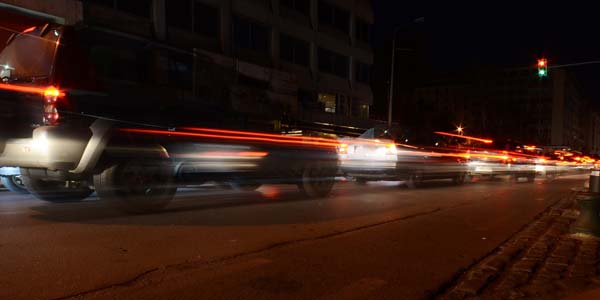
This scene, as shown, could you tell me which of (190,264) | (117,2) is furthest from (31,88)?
(117,2)

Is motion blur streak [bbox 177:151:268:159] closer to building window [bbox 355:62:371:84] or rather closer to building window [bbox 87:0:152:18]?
building window [bbox 87:0:152:18]

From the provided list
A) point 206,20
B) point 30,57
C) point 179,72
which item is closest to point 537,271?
point 30,57

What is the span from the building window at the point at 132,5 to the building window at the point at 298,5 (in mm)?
10926

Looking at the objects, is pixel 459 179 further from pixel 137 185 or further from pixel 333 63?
pixel 333 63

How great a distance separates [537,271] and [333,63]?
105ft

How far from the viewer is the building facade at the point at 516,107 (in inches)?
2498

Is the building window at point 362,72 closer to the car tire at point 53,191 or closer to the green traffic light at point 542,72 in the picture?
the green traffic light at point 542,72

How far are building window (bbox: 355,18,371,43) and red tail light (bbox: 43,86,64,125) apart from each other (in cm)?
3470

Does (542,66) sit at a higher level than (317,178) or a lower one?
higher

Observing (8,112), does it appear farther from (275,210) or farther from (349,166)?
(349,166)

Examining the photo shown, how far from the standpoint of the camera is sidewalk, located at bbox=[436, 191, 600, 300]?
479 cm

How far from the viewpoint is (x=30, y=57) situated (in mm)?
7602

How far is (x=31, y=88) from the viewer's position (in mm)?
6996

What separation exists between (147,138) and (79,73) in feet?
4.49
